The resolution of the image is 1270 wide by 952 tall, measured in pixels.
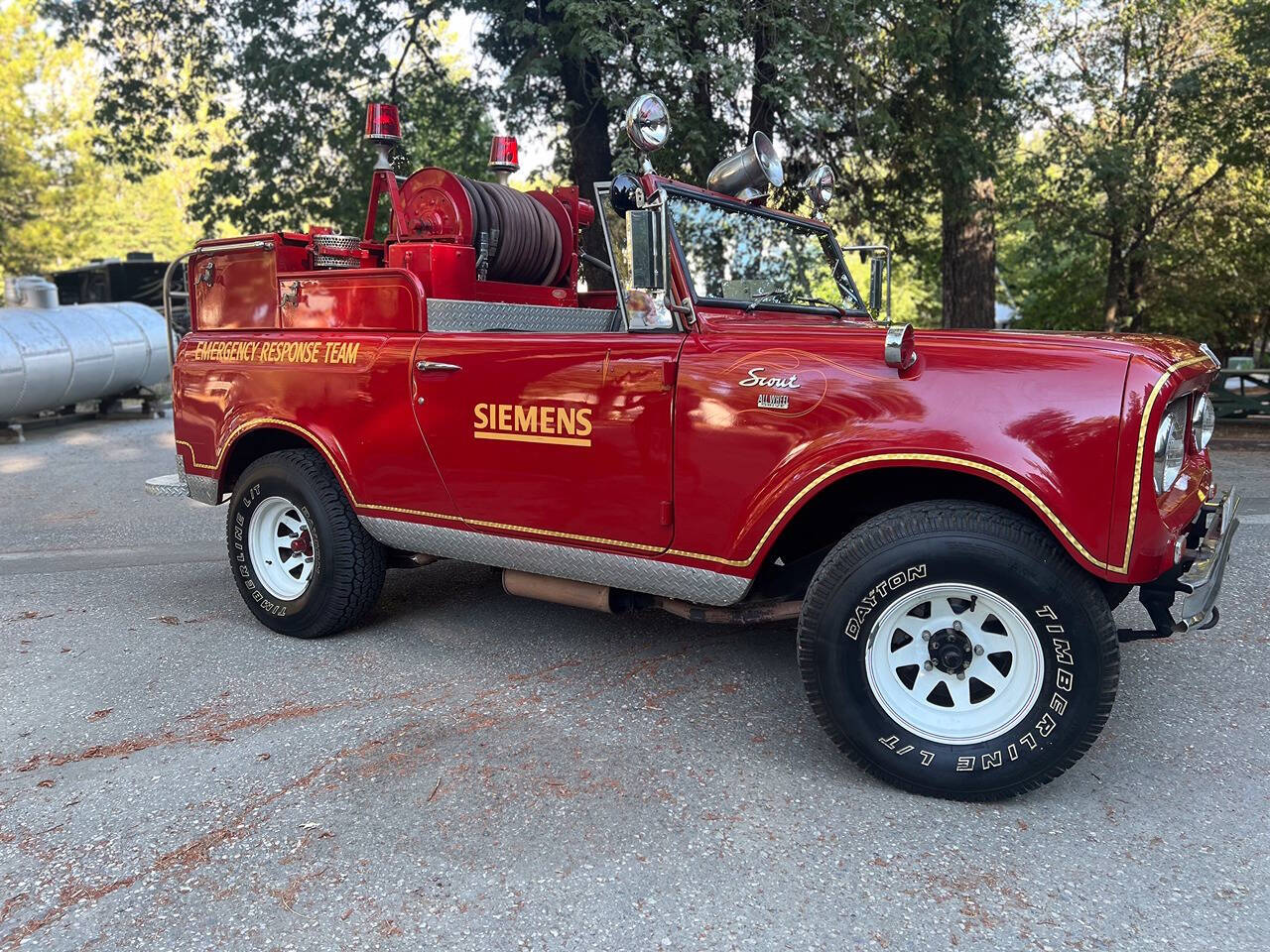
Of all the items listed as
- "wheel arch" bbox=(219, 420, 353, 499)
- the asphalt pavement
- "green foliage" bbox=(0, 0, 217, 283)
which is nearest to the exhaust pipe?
the asphalt pavement

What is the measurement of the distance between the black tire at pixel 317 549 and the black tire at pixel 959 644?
7.51 feet

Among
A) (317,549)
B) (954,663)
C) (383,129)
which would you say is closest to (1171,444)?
(954,663)

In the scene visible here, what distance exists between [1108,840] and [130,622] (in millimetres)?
4541

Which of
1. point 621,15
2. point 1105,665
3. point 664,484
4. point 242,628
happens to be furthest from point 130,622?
point 621,15

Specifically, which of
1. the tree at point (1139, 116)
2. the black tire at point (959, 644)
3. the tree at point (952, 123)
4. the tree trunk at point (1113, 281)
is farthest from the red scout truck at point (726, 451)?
the tree trunk at point (1113, 281)

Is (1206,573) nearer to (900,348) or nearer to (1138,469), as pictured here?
(1138,469)

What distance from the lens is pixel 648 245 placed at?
3293 millimetres

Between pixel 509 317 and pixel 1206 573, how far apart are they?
2.99 meters

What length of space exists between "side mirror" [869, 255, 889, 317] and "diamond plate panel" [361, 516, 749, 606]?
2.11m

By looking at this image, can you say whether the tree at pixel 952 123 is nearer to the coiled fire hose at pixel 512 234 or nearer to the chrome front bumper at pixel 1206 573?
the coiled fire hose at pixel 512 234

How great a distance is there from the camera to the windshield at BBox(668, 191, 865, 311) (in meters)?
3.85

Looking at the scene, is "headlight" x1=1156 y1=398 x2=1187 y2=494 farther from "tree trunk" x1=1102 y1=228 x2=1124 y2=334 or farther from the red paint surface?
"tree trunk" x1=1102 y1=228 x2=1124 y2=334

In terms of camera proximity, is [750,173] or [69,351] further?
[69,351]

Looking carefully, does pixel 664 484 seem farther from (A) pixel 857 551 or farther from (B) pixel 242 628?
(B) pixel 242 628
